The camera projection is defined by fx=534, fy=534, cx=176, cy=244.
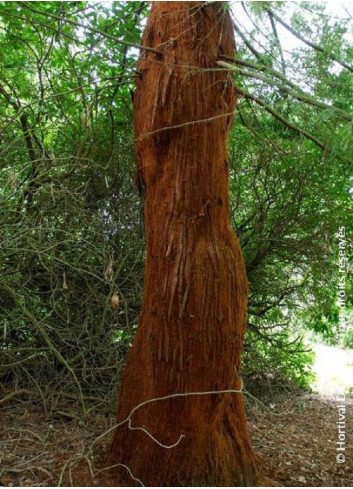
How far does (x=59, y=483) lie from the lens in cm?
240

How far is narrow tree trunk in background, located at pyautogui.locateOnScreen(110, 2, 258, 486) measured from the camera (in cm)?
247

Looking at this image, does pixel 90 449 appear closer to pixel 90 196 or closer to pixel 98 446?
pixel 98 446

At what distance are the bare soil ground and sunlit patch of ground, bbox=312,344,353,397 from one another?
158 centimetres

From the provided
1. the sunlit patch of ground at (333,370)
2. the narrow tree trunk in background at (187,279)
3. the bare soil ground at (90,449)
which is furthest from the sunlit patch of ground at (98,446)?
the sunlit patch of ground at (333,370)

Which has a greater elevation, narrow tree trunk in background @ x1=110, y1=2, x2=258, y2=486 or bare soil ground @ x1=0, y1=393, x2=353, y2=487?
narrow tree trunk in background @ x1=110, y1=2, x2=258, y2=486

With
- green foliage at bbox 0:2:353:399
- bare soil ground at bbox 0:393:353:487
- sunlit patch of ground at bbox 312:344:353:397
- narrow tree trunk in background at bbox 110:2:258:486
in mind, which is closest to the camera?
narrow tree trunk in background at bbox 110:2:258:486

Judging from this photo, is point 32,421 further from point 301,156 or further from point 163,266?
point 301,156

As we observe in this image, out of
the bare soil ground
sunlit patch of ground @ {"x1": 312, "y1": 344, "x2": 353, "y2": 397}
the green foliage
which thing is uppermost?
the green foliage

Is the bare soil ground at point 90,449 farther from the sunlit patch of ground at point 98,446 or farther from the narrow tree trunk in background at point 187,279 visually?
the narrow tree trunk in background at point 187,279

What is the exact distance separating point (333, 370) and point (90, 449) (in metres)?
4.23

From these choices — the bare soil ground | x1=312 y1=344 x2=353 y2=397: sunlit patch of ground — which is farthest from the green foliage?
x1=312 y1=344 x2=353 y2=397: sunlit patch of ground

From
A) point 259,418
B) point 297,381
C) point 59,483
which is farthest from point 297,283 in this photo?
point 59,483

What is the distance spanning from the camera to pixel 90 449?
8.98 feet

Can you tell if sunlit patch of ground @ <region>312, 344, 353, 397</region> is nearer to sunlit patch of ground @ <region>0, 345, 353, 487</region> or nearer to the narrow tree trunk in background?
sunlit patch of ground @ <region>0, 345, 353, 487</region>
